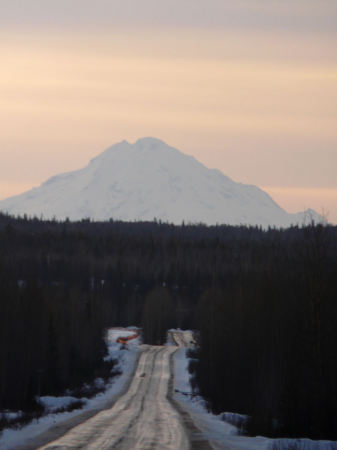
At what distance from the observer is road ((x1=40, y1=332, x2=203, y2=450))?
1181 inches

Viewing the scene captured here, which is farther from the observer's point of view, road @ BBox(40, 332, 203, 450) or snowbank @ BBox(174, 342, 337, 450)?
road @ BBox(40, 332, 203, 450)

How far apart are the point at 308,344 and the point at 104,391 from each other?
29214 millimetres

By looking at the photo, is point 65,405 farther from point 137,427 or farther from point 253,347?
point 137,427

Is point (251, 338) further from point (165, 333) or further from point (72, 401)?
point (165, 333)

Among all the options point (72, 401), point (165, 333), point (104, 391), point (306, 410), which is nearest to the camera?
point (306, 410)

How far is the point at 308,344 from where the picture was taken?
141 ft

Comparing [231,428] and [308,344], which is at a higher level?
[308,344]

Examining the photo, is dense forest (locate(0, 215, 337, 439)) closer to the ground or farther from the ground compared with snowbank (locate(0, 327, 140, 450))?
farther from the ground

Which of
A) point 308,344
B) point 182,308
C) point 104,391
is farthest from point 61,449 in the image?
point 182,308

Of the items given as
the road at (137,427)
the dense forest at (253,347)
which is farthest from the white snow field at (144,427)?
the dense forest at (253,347)

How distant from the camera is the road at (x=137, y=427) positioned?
3000cm

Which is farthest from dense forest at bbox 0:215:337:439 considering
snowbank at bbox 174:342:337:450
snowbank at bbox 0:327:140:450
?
snowbank at bbox 0:327:140:450

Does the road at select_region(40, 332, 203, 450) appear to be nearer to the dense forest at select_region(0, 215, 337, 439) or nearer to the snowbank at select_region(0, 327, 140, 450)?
the snowbank at select_region(0, 327, 140, 450)

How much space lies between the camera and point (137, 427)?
37.1 m
